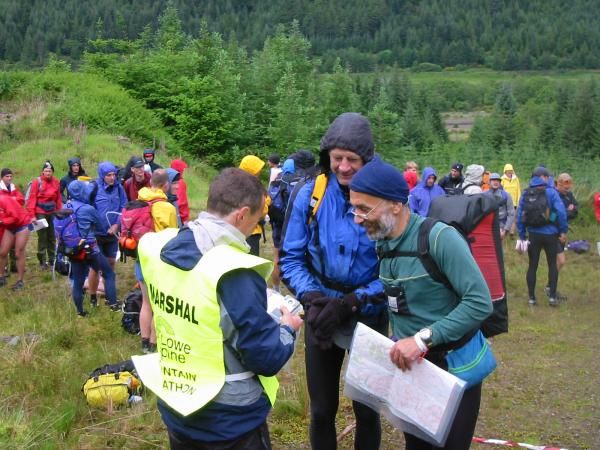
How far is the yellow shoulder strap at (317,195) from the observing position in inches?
141

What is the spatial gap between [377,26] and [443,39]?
15.3 metres

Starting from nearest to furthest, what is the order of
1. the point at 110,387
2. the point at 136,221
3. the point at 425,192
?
the point at 110,387, the point at 136,221, the point at 425,192

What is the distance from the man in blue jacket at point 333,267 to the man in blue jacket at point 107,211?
5.45 meters

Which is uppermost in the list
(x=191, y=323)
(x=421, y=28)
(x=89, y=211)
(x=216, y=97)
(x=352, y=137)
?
(x=352, y=137)

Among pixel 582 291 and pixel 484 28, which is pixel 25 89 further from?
pixel 484 28

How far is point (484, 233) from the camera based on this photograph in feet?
11.2

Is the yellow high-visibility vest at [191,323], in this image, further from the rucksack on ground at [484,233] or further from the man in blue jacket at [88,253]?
the man in blue jacket at [88,253]

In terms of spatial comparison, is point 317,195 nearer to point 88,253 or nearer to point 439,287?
point 439,287

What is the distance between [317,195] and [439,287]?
872 millimetres

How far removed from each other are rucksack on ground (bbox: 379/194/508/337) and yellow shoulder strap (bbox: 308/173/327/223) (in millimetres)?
552

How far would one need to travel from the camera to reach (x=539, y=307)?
10430mm

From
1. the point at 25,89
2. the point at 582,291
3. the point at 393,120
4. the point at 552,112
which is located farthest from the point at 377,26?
the point at 582,291

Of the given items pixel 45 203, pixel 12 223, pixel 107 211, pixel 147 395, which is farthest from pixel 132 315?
pixel 45 203

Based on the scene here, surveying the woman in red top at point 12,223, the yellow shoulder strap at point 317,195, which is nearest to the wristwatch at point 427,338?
the yellow shoulder strap at point 317,195
